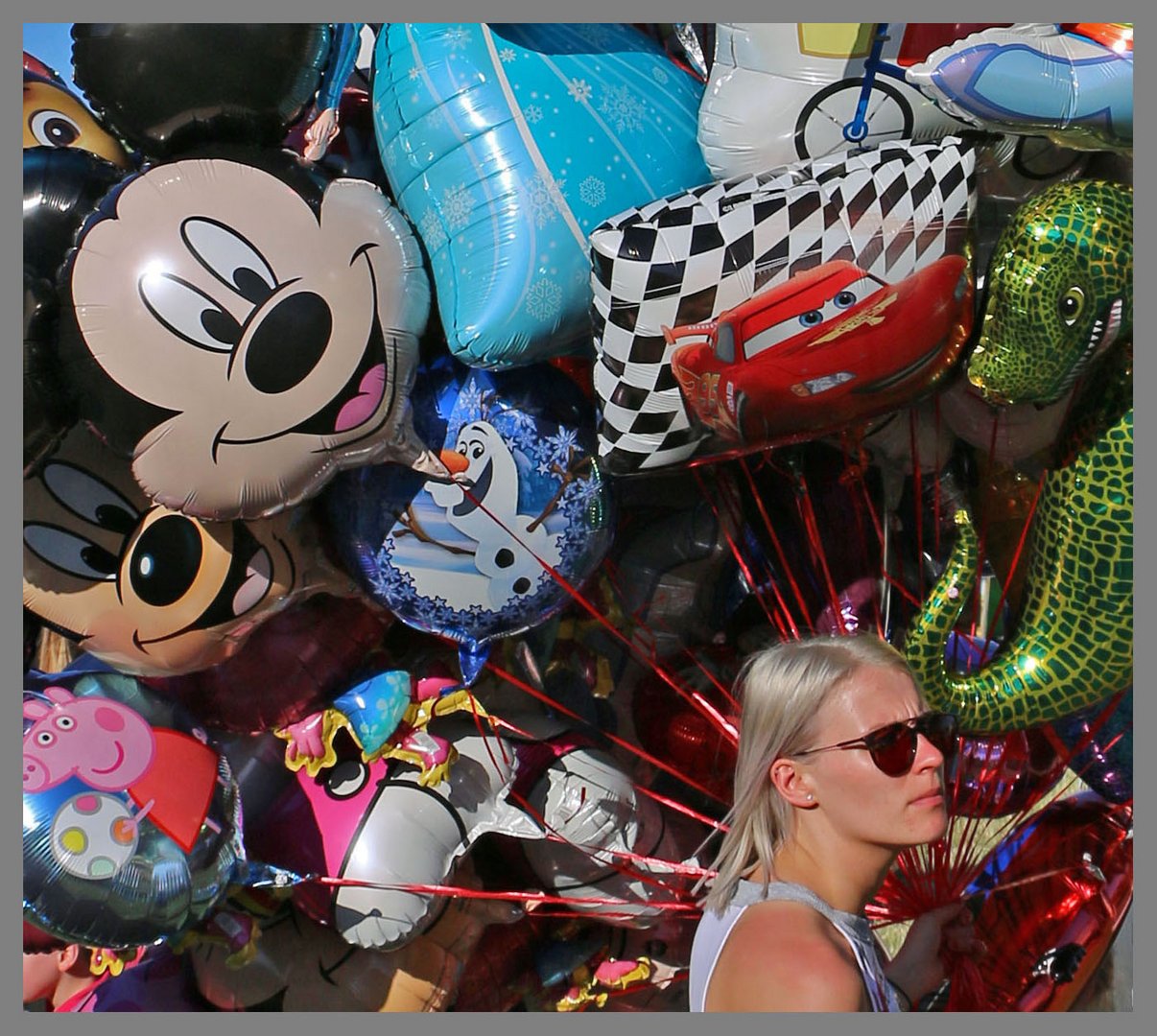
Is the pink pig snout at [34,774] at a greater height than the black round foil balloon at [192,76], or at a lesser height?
lesser

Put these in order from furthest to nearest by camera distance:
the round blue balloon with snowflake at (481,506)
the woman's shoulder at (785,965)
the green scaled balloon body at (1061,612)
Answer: the round blue balloon with snowflake at (481,506)
the green scaled balloon body at (1061,612)
the woman's shoulder at (785,965)

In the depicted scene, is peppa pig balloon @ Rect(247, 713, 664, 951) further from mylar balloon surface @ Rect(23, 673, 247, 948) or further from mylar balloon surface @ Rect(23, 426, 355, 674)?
mylar balloon surface @ Rect(23, 426, 355, 674)

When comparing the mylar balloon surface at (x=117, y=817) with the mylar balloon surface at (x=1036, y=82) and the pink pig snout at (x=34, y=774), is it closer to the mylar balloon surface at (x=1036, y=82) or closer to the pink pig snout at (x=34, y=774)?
the pink pig snout at (x=34, y=774)

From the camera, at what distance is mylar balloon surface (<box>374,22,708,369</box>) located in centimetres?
182

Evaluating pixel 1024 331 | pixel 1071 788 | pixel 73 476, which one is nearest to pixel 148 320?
pixel 73 476

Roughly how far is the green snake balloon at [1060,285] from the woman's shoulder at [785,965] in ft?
2.94

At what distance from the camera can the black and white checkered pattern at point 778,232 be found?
174cm

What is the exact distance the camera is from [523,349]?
6.14 feet

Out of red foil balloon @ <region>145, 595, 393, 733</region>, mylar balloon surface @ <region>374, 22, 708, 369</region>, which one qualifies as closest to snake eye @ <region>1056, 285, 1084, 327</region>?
mylar balloon surface @ <region>374, 22, 708, 369</region>

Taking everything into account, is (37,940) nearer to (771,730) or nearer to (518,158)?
(771,730)

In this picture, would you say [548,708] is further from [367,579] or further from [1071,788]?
[1071,788]

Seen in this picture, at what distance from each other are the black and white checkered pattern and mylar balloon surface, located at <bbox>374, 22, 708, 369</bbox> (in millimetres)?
89

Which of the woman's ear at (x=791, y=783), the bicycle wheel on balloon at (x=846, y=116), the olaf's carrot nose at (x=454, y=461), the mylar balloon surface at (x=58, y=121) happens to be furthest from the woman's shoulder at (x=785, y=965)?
the mylar balloon surface at (x=58, y=121)

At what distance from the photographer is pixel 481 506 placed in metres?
1.96
